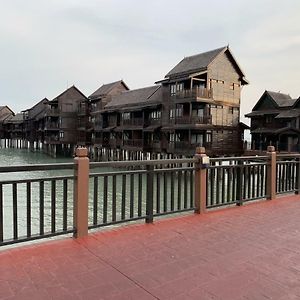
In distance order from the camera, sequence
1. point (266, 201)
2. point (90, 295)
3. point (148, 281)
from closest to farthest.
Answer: point (90, 295) → point (148, 281) → point (266, 201)

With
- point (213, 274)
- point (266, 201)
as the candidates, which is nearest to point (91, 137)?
point (266, 201)

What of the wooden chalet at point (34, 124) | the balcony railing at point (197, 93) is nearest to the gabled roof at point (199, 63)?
the balcony railing at point (197, 93)

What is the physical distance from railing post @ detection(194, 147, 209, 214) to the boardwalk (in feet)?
2.14

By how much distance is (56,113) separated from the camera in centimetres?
5384

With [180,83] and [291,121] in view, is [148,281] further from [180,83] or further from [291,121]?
[291,121]

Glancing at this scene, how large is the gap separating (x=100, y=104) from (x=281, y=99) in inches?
960

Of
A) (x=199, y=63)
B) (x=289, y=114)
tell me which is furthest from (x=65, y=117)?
(x=289, y=114)

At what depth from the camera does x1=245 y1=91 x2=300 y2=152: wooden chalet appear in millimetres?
32688

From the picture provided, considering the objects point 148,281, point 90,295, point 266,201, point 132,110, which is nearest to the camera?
point 90,295

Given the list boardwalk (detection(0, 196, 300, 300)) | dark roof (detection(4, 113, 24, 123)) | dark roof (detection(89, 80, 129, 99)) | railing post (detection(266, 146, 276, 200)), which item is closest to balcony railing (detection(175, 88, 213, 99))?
dark roof (detection(89, 80, 129, 99))

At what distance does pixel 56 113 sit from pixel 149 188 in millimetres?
51540

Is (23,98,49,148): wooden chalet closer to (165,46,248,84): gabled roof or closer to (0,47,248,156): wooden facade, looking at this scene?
(0,47,248,156): wooden facade

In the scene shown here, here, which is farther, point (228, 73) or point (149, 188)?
point (228, 73)

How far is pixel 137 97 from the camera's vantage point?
3994cm
